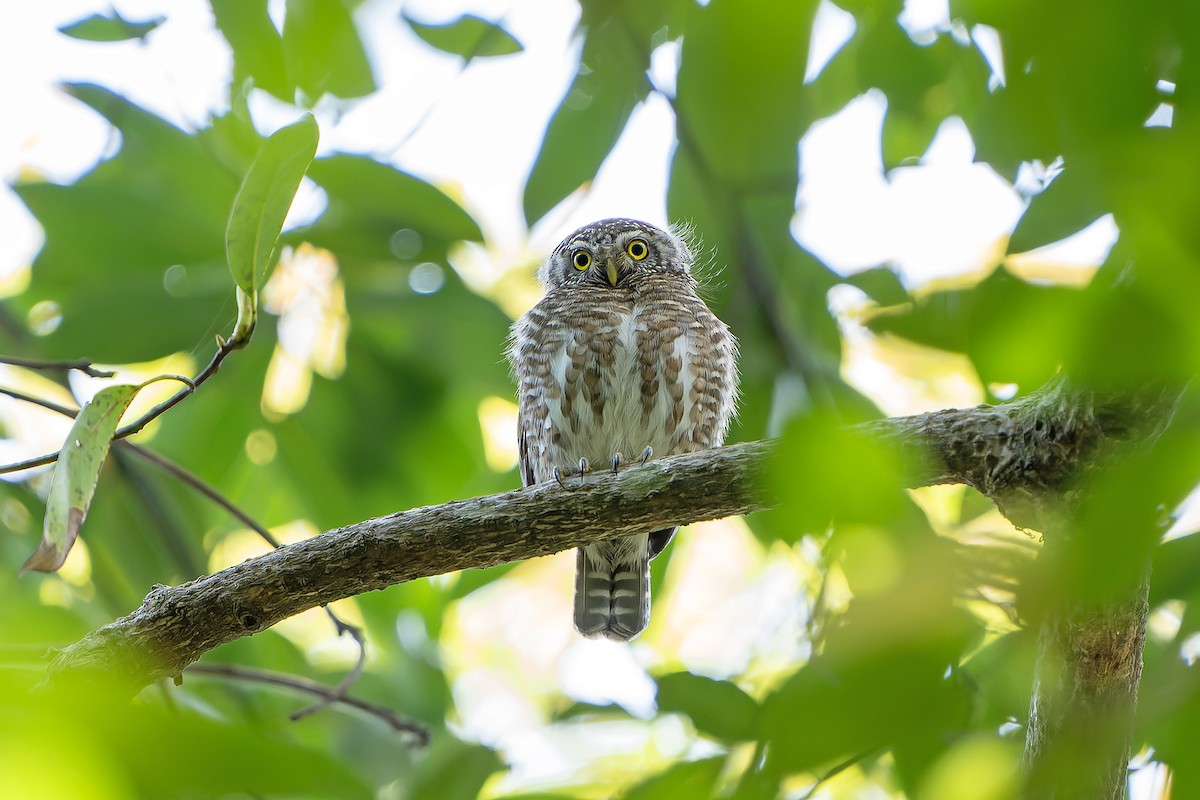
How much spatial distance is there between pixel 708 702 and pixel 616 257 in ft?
12.5

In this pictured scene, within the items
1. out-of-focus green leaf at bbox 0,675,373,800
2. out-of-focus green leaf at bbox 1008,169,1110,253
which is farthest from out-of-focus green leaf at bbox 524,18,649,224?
out-of-focus green leaf at bbox 0,675,373,800

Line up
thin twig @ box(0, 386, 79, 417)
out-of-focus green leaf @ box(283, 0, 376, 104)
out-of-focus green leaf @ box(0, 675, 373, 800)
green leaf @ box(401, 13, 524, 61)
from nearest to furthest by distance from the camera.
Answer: out-of-focus green leaf @ box(0, 675, 373, 800) < out-of-focus green leaf @ box(283, 0, 376, 104) < thin twig @ box(0, 386, 79, 417) < green leaf @ box(401, 13, 524, 61)

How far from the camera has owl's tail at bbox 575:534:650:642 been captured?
4473 millimetres

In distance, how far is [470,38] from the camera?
234 centimetres

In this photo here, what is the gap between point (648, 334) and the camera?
423 centimetres

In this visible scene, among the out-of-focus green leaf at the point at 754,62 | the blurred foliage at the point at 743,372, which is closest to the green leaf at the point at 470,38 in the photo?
the blurred foliage at the point at 743,372

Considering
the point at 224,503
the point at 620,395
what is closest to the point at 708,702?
the point at 224,503

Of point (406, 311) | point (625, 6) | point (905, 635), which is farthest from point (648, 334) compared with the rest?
point (905, 635)

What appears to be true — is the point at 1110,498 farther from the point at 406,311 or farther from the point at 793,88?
the point at 406,311

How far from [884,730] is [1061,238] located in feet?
3.18

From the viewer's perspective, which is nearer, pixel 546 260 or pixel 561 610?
pixel 546 260

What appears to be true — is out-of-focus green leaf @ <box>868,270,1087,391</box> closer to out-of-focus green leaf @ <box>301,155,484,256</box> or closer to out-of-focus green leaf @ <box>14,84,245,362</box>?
out-of-focus green leaf @ <box>301,155,484,256</box>

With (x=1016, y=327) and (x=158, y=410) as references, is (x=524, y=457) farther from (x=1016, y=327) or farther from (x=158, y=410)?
(x=1016, y=327)

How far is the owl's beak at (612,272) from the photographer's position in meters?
4.84
